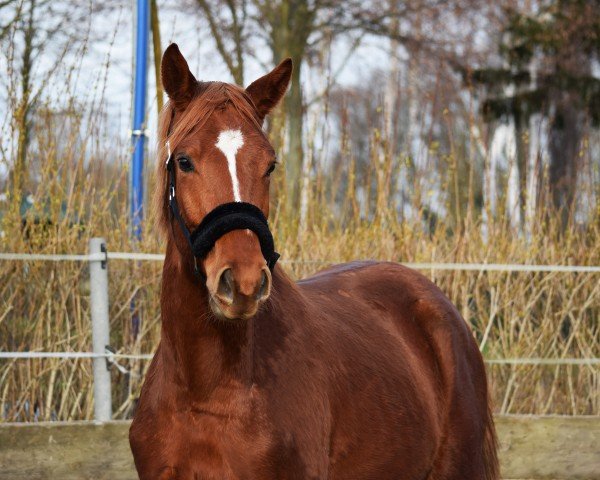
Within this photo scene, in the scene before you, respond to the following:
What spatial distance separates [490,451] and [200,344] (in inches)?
66.0

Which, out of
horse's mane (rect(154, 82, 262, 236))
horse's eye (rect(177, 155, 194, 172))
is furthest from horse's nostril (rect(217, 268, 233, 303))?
horse's mane (rect(154, 82, 262, 236))

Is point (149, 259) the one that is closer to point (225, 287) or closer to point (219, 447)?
point (219, 447)

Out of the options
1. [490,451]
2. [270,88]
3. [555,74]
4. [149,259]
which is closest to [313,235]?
[149,259]

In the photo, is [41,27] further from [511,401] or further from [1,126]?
[511,401]

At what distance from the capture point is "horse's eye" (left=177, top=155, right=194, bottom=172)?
2.61 metres

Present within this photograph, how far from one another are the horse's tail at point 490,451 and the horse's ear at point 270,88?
1.68m

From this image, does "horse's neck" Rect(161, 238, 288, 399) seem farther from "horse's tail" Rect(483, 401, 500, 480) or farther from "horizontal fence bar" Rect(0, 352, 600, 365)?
"horizontal fence bar" Rect(0, 352, 600, 365)

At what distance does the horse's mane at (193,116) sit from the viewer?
2674 mm

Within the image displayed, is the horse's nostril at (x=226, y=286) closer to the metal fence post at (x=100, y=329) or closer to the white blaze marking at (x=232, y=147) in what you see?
the white blaze marking at (x=232, y=147)

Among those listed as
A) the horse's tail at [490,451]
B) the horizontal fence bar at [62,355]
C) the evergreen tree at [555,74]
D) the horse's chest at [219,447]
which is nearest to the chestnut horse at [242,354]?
the horse's chest at [219,447]

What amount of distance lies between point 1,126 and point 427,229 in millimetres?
3037

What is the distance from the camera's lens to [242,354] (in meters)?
2.68

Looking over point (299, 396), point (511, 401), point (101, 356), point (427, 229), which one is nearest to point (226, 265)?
point (299, 396)

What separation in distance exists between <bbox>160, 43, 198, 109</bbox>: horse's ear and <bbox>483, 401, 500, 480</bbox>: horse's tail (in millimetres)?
1885
